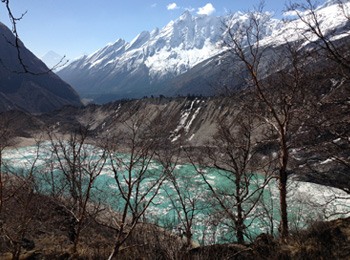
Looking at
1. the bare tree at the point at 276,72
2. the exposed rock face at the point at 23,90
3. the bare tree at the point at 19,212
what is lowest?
the bare tree at the point at 19,212

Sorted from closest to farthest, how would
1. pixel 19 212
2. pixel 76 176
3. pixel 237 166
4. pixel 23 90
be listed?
pixel 19 212 < pixel 76 176 < pixel 237 166 < pixel 23 90

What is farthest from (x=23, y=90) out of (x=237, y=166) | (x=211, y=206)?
(x=211, y=206)

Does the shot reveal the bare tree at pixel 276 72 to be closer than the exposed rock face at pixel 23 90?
Yes

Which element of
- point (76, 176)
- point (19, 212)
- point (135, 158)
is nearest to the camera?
point (135, 158)

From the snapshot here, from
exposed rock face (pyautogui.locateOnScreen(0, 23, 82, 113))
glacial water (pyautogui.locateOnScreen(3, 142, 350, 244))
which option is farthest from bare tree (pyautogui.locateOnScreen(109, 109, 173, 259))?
exposed rock face (pyautogui.locateOnScreen(0, 23, 82, 113))

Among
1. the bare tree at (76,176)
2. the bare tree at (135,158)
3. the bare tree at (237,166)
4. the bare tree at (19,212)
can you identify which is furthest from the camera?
the bare tree at (237,166)

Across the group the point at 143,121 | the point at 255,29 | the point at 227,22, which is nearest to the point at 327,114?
the point at 255,29

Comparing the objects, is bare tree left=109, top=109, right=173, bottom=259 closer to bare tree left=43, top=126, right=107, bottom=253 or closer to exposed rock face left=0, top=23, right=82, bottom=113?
bare tree left=43, top=126, right=107, bottom=253

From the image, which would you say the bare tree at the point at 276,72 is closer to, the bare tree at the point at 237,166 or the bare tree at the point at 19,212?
the bare tree at the point at 237,166

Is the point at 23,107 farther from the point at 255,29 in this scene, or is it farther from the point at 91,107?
the point at 255,29

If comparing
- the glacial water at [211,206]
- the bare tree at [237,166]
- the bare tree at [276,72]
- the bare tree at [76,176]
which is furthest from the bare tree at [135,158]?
the bare tree at [276,72]

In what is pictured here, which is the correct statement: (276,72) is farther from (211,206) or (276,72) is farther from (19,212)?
(19,212)
